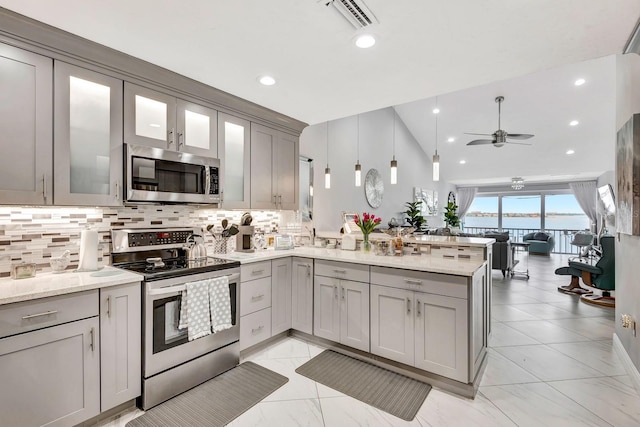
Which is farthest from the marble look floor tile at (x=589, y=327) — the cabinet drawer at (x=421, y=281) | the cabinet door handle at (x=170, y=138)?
the cabinet door handle at (x=170, y=138)

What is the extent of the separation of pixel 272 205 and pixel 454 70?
7.27ft

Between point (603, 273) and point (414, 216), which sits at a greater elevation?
point (414, 216)

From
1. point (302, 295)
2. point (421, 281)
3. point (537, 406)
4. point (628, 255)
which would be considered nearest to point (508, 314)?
point (628, 255)

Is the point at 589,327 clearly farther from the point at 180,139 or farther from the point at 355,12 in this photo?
the point at 180,139

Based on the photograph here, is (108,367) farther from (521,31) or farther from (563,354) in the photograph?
(563,354)

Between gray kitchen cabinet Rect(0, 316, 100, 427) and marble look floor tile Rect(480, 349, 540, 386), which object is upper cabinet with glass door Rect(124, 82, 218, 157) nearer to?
gray kitchen cabinet Rect(0, 316, 100, 427)

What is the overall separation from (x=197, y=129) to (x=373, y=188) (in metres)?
4.62

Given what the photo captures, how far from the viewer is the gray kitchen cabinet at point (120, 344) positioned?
1906 millimetres

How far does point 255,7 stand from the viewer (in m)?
1.74

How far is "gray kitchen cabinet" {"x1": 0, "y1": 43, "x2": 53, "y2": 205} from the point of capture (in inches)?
70.5

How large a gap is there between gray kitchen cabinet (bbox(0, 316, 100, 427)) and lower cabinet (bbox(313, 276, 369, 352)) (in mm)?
1804

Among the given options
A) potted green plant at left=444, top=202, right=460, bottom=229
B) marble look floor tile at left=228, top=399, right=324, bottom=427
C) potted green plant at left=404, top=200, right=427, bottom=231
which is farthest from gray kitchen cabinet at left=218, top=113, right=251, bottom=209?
potted green plant at left=444, top=202, right=460, bottom=229

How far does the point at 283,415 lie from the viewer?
2045mm

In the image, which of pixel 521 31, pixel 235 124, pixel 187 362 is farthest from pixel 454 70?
pixel 187 362
